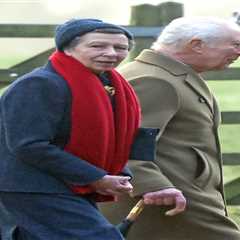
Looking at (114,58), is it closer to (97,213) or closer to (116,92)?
(116,92)

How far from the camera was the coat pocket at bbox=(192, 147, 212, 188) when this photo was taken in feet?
14.3

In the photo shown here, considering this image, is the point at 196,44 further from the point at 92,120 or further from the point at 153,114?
the point at 92,120

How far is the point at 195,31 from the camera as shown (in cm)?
443

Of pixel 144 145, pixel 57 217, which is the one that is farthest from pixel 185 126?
pixel 57 217

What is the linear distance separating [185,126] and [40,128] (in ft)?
3.51

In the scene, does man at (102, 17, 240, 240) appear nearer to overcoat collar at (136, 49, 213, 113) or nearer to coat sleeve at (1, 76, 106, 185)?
overcoat collar at (136, 49, 213, 113)

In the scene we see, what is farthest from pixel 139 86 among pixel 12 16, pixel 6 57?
pixel 12 16

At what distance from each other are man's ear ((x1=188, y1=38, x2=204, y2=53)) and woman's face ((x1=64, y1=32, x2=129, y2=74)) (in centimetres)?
91

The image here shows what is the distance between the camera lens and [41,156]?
3393mm

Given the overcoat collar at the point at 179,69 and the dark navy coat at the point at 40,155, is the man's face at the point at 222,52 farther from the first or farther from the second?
the dark navy coat at the point at 40,155

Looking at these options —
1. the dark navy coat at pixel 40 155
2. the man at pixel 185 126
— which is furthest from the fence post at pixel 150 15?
the dark navy coat at pixel 40 155

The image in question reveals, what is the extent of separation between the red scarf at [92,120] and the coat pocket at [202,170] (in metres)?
0.77

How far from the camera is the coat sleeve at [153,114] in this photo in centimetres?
414

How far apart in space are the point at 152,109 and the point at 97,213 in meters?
0.83
